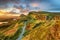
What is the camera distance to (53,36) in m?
4.33

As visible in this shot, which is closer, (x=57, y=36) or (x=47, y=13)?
(x=57, y=36)

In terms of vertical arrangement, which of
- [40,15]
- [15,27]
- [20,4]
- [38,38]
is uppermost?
[20,4]

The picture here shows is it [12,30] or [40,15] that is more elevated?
[40,15]

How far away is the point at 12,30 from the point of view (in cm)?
459

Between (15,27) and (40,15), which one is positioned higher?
(40,15)

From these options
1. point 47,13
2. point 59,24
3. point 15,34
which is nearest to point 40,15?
point 47,13

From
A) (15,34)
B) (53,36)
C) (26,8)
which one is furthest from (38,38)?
(26,8)

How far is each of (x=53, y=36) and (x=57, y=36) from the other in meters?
0.11

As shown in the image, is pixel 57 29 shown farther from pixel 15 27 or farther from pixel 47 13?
pixel 15 27

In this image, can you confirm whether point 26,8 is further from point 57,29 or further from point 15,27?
point 57,29

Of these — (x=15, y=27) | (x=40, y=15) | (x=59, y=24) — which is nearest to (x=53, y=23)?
(x=59, y=24)

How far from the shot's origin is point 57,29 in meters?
4.44

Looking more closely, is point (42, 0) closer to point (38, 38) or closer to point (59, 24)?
point (59, 24)

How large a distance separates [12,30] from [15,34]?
166mm
